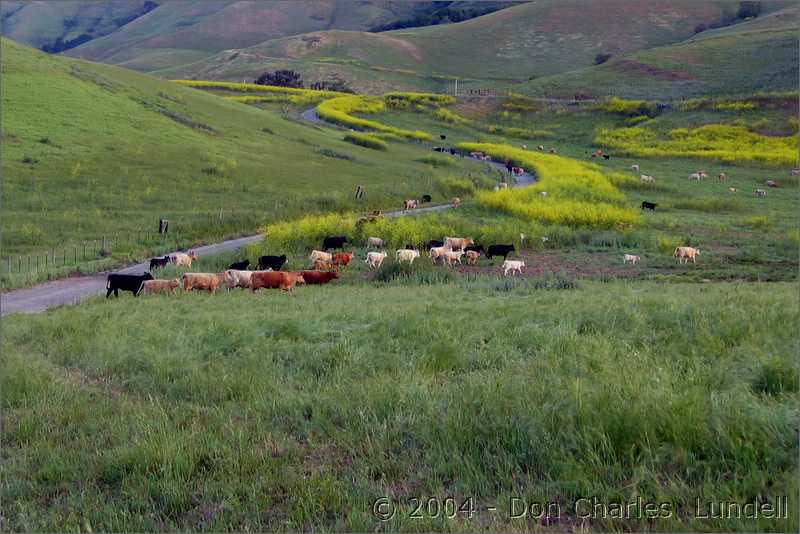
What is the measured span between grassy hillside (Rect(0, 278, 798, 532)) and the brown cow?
8832 millimetres

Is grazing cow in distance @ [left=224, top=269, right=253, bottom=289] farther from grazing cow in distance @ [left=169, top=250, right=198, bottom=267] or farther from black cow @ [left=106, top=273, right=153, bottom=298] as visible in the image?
grazing cow in distance @ [left=169, top=250, right=198, bottom=267]

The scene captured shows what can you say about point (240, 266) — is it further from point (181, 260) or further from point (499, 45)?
point (499, 45)

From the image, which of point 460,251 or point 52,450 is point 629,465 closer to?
point 52,450

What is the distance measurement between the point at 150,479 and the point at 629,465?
331 centimetres

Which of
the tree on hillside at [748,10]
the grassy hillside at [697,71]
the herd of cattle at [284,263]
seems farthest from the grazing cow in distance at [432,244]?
the tree on hillside at [748,10]

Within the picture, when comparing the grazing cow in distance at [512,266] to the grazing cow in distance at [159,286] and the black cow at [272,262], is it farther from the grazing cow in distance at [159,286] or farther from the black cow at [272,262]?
the grazing cow in distance at [159,286]

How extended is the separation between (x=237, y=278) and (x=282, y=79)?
100 m

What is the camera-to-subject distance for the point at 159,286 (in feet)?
60.3

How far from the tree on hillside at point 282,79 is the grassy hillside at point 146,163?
49468 millimetres

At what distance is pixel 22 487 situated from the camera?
16.5ft

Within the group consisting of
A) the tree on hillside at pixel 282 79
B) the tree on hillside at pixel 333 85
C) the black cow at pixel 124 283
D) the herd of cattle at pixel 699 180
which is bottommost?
the herd of cattle at pixel 699 180

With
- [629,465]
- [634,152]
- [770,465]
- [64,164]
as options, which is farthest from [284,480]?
[634,152]

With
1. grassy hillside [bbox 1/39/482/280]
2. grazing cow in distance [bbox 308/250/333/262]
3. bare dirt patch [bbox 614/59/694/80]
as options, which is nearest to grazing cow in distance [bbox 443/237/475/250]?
grazing cow in distance [bbox 308/250/333/262]

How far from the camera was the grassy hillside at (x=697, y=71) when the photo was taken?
272 ft
